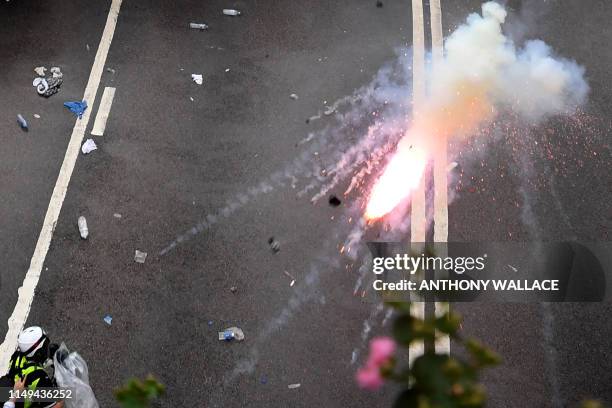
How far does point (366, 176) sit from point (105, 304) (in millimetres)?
3083

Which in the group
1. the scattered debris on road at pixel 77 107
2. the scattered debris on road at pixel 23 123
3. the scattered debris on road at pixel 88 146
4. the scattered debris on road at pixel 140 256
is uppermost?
the scattered debris on road at pixel 77 107

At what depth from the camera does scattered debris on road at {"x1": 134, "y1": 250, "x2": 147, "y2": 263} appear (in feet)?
23.6

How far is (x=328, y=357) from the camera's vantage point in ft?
22.1

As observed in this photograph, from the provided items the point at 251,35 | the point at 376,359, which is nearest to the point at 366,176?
the point at 251,35

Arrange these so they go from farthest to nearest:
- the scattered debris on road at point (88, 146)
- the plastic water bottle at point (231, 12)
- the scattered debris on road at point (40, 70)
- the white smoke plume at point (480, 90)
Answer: the plastic water bottle at point (231, 12), the scattered debris on road at point (40, 70), the white smoke plume at point (480, 90), the scattered debris on road at point (88, 146)

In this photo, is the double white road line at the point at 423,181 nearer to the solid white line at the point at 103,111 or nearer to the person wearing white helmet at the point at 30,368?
the person wearing white helmet at the point at 30,368

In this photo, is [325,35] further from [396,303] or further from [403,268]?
[396,303]

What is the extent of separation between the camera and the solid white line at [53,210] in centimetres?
674

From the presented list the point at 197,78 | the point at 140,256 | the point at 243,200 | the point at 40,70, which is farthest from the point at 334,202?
→ the point at 40,70

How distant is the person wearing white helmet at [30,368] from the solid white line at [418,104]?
321 cm

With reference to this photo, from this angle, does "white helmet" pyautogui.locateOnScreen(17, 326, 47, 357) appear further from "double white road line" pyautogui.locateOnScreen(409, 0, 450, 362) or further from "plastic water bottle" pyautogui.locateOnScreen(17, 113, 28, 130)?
"double white road line" pyautogui.locateOnScreen(409, 0, 450, 362)

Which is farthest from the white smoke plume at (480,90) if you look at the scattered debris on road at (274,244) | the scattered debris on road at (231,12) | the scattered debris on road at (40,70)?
the scattered debris on road at (40,70)

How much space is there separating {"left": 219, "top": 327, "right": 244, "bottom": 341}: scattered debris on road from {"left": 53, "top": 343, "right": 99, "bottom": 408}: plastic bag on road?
1.29 metres

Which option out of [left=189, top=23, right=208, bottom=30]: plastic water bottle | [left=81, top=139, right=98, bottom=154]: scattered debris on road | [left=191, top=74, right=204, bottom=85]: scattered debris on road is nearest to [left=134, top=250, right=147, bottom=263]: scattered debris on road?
[left=81, top=139, right=98, bottom=154]: scattered debris on road
